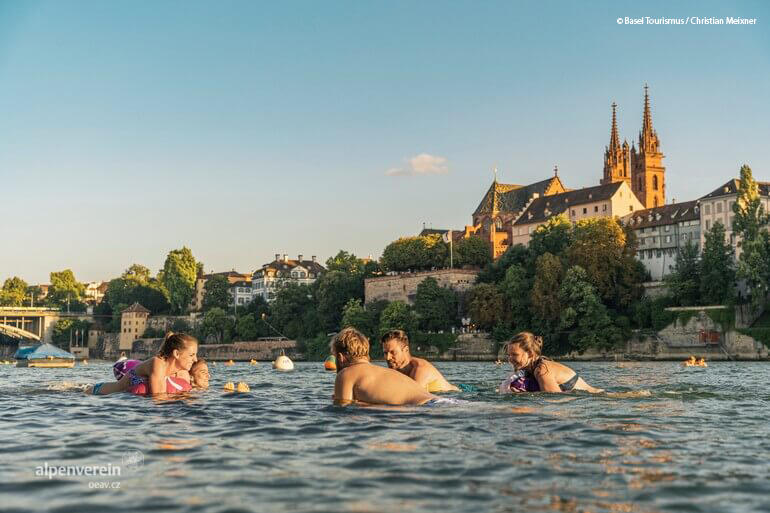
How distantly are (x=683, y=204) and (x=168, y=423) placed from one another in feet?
331

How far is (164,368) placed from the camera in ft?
49.3

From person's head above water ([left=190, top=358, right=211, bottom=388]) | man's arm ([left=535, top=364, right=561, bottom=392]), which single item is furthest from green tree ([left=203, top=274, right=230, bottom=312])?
man's arm ([left=535, top=364, right=561, bottom=392])

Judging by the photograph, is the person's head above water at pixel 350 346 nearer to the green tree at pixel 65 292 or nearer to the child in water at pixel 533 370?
the child in water at pixel 533 370

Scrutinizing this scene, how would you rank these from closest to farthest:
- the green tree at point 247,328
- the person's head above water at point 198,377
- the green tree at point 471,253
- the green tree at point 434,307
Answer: the person's head above water at point 198,377
the green tree at point 434,307
the green tree at point 471,253
the green tree at point 247,328

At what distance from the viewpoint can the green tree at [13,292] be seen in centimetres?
17788

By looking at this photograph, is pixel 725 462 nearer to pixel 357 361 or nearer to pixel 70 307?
pixel 357 361

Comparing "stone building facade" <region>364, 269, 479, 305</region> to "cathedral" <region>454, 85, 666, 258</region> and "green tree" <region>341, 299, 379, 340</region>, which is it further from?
"cathedral" <region>454, 85, 666, 258</region>

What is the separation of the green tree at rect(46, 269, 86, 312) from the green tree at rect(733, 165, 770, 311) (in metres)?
137

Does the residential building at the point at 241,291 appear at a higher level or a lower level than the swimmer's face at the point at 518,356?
higher

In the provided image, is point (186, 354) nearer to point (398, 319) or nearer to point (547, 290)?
point (547, 290)

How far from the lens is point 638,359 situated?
7175 centimetres

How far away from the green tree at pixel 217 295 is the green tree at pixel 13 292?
6214 cm

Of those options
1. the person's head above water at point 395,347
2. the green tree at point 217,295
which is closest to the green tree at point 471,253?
the green tree at point 217,295

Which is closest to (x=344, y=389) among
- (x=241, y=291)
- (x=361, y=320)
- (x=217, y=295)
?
(x=361, y=320)
